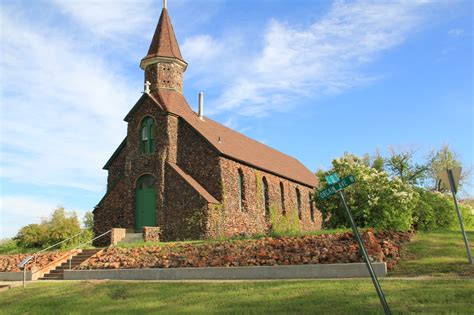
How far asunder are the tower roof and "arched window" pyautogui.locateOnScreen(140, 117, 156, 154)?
4.73m

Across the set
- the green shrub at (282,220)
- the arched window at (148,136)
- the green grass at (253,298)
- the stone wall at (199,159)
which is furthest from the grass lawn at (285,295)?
the green shrub at (282,220)

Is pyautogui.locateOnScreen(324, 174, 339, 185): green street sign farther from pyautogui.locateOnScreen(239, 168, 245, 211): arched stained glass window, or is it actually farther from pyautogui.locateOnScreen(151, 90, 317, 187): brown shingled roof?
pyautogui.locateOnScreen(239, 168, 245, 211): arched stained glass window

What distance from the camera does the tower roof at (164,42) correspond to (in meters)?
27.8

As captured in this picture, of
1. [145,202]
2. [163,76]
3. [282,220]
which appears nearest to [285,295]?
[145,202]

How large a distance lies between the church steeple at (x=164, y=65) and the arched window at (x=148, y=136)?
7.92 ft

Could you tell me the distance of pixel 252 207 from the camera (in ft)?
88.3

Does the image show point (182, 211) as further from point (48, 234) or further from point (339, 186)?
point (339, 186)

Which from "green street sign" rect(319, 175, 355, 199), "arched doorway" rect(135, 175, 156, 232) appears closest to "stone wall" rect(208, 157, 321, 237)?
Answer: "arched doorway" rect(135, 175, 156, 232)

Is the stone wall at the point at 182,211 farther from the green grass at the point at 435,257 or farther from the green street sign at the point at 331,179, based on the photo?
the green street sign at the point at 331,179

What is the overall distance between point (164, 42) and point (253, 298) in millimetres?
22569

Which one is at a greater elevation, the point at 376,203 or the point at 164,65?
the point at 164,65

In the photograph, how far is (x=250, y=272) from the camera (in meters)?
13.0

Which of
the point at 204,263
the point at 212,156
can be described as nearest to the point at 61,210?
the point at 212,156

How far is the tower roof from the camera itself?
27766 mm
